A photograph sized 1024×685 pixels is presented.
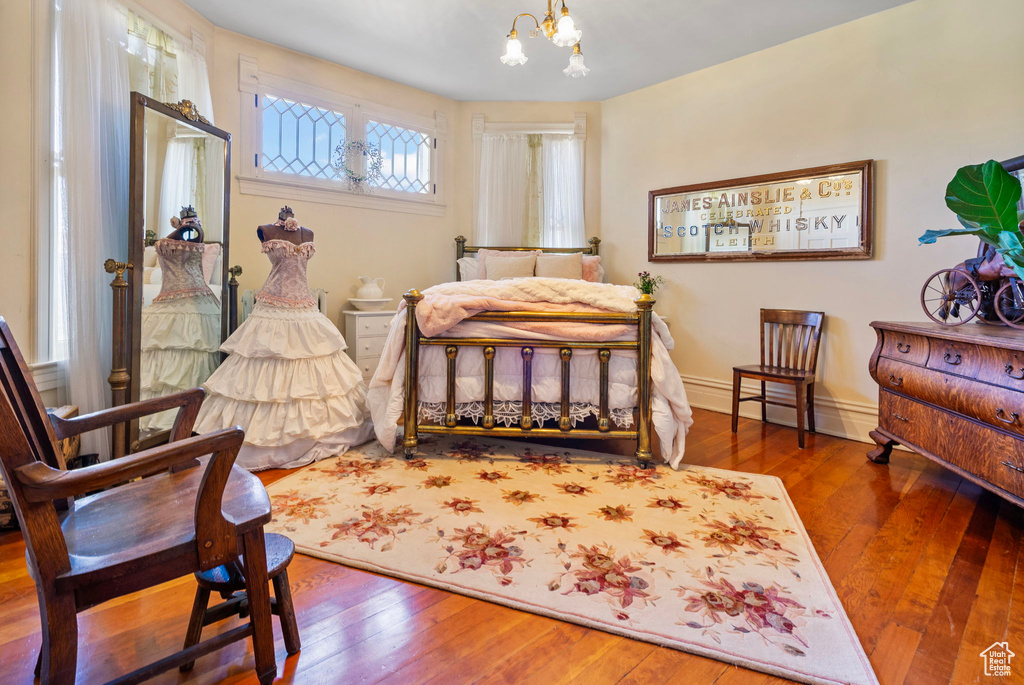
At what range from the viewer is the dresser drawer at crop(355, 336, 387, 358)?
4293 mm

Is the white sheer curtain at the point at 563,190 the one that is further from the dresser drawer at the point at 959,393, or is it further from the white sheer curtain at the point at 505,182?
the dresser drawer at the point at 959,393

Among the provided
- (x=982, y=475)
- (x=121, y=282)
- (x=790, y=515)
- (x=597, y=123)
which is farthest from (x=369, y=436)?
(x=597, y=123)

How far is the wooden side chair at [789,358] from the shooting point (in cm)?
329

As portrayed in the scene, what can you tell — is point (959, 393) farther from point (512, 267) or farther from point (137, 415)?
point (512, 267)

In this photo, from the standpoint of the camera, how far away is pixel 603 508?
7.34 ft

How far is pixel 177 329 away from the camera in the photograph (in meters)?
2.92

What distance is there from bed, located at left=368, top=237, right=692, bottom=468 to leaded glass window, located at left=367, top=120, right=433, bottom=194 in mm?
2432

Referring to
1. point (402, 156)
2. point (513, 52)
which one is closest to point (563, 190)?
point (402, 156)

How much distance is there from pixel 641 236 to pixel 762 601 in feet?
12.1

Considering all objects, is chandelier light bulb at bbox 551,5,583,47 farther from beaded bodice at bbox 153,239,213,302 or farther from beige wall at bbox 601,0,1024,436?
beaded bodice at bbox 153,239,213,302

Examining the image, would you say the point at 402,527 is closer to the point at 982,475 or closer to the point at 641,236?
the point at 982,475

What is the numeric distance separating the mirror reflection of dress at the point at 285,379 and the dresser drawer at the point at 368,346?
4.11ft

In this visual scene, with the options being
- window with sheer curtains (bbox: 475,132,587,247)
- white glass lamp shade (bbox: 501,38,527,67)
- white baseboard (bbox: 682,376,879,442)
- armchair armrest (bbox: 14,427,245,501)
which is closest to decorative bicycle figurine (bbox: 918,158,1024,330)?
white baseboard (bbox: 682,376,879,442)

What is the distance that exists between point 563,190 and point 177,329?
354 centimetres
